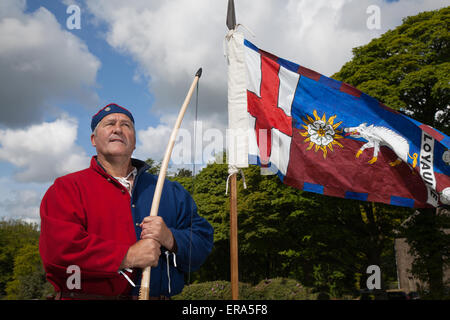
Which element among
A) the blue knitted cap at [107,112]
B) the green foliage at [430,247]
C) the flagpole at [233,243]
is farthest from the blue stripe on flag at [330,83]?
the green foliage at [430,247]

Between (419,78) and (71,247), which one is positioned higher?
(419,78)

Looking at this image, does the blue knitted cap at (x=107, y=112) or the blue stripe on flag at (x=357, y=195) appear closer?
the blue knitted cap at (x=107, y=112)

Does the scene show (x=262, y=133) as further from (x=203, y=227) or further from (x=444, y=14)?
(x=444, y=14)

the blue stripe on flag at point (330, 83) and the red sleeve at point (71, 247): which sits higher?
the blue stripe on flag at point (330, 83)

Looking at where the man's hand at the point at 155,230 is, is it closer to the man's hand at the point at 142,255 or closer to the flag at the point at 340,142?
the man's hand at the point at 142,255

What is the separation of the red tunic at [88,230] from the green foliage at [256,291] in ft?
33.9

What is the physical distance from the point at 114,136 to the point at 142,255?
0.97 meters

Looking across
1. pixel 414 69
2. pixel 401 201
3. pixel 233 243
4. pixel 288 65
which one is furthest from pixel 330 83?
pixel 414 69

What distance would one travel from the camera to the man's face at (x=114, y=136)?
291cm

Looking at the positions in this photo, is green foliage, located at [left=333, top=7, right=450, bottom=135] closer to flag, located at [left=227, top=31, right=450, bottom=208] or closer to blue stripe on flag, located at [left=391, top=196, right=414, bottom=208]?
flag, located at [left=227, top=31, right=450, bottom=208]

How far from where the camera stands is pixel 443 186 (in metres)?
5.74

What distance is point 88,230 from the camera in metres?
2.66

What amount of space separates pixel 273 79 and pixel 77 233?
4254 mm

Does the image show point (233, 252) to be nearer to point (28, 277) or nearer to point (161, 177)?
point (161, 177)
